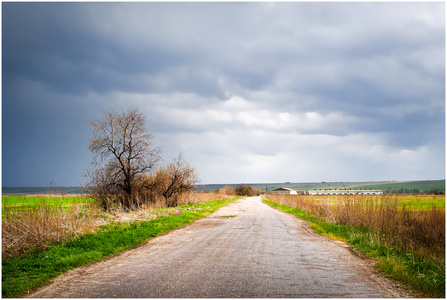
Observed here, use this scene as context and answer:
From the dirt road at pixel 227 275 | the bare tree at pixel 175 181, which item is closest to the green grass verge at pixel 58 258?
the dirt road at pixel 227 275

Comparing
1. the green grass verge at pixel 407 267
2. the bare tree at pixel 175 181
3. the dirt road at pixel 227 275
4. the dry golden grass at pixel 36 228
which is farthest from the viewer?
the bare tree at pixel 175 181

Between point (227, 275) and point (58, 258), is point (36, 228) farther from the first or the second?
point (227, 275)

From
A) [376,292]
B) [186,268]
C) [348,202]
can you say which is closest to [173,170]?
[348,202]

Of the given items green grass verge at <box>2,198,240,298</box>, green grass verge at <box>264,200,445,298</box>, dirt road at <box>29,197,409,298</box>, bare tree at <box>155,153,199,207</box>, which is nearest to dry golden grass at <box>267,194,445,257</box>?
green grass verge at <box>264,200,445,298</box>

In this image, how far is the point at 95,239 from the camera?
11.9m

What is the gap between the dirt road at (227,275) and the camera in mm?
6188

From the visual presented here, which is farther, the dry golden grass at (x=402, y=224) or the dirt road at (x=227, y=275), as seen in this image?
the dry golden grass at (x=402, y=224)

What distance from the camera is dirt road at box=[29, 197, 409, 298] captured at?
619cm

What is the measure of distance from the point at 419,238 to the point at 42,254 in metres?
15.1

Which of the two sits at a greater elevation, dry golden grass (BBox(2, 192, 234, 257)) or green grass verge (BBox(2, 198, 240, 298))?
dry golden grass (BBox(2, 192, 234, 257))

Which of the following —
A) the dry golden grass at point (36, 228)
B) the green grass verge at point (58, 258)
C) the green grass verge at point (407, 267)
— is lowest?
the green grass verge at point (407, 267)

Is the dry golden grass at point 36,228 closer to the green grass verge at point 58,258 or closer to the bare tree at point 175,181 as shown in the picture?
the green grass verge at point 58,258

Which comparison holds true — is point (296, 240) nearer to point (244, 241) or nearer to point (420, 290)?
point (244, 241)

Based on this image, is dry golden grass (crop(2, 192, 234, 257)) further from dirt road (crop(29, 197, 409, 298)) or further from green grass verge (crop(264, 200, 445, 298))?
green grass verge (crop(264, 200, 445, 298))
